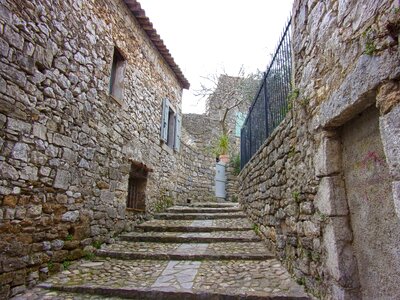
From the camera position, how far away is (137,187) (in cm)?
596

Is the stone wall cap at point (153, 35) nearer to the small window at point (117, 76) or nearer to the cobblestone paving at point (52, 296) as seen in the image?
the small window at point (117, 76)

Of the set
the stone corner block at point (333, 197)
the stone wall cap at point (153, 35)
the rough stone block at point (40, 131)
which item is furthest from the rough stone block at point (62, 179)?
the stone wall cap at point (153, 35)

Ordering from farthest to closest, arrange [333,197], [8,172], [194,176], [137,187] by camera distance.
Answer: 1. [194,176]
2. [137,187]
3. [8,172]
4. [333,197]

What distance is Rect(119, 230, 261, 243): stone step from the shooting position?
4387 mm

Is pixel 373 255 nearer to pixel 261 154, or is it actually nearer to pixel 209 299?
pixel 209 299

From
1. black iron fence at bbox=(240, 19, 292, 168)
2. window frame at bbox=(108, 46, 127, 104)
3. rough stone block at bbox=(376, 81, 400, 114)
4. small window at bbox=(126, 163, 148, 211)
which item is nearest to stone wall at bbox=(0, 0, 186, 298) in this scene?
window frame at bbox=(108, 46, 127, 104)

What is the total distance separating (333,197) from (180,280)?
6.34 ft

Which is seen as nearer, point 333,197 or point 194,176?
point 333,197

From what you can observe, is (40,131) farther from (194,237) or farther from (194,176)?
(194,176)

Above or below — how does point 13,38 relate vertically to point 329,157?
above

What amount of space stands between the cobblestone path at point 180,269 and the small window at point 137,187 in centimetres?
66

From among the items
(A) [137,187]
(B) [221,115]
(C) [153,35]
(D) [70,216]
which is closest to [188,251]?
(D) [70,216]

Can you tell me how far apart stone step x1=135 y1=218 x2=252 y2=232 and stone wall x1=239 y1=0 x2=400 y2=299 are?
76.0 inches

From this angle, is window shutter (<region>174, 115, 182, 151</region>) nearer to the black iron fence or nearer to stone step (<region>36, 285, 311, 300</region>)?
the black iron fence
